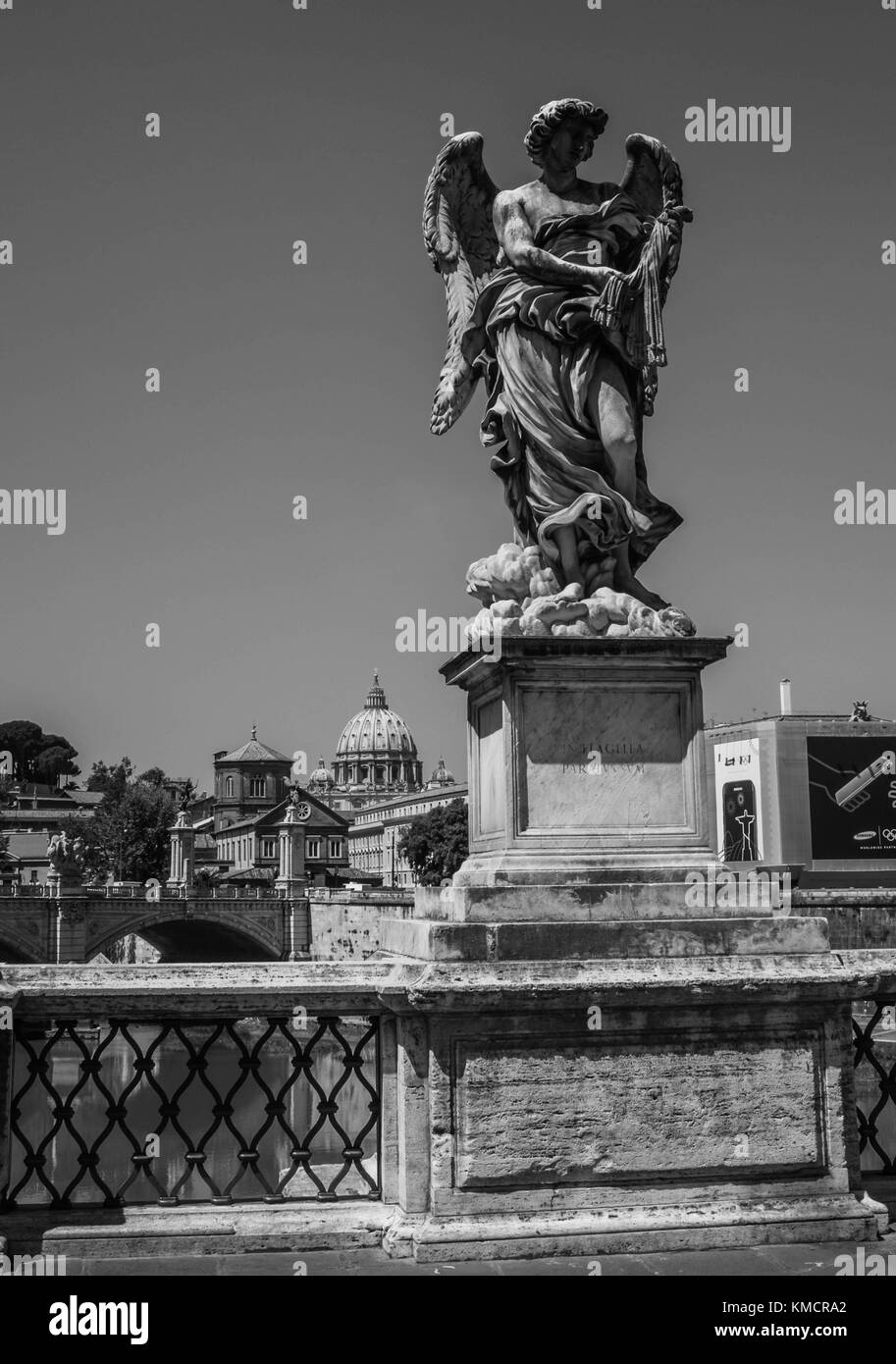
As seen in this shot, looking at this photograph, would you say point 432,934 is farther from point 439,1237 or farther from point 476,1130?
point 439,1237

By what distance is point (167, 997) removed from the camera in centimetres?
547

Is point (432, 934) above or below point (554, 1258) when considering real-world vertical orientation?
above

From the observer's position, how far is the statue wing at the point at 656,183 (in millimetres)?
6406

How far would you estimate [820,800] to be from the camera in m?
55.6

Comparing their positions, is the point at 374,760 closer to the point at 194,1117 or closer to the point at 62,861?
the point at 62,861

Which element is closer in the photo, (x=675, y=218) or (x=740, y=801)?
(x=675, y=218)

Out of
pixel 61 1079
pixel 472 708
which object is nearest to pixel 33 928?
pixel 61 1079

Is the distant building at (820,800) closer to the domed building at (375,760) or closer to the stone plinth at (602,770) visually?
the stone plinth at (602,770)

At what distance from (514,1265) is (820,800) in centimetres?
5282

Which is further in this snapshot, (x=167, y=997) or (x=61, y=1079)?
(x=61, y=1079)

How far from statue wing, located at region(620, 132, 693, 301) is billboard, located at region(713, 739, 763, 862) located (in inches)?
2022

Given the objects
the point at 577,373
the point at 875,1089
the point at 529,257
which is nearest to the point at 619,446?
the point at 577,373

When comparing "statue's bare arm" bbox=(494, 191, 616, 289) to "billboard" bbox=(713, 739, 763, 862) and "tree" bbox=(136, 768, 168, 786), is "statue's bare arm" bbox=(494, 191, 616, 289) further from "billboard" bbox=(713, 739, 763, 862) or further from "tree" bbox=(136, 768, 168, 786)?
"tree" bbox=(136, 768, 168, 786)
